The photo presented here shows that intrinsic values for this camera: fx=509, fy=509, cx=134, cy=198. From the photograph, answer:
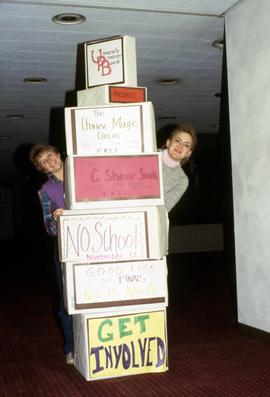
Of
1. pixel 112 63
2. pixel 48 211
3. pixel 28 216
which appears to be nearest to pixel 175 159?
pixel 112 63

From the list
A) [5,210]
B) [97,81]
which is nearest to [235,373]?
[97,81]

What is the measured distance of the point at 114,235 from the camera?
2.80 meters

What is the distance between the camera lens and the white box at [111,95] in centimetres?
287

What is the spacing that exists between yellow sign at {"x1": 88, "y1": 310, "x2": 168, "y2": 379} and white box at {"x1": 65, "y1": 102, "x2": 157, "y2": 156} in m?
0.93

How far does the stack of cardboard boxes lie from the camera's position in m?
2.77

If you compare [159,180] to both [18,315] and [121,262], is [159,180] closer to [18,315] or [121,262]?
Answer: [121,262]

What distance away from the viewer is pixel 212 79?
576cm

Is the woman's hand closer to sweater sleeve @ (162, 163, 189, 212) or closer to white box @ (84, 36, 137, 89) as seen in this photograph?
sweater sleeve @ (162, 163, 189, 212)

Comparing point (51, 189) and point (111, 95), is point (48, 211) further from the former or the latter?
point (111, 95)

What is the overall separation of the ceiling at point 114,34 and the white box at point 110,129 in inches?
A: 43.0

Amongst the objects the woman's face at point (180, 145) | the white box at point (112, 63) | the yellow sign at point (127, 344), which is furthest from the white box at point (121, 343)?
the white box at point (112, 63)

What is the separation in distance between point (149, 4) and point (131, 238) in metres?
1.76

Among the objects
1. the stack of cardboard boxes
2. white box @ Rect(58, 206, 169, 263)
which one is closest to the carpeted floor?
the stack of cardboard boxes

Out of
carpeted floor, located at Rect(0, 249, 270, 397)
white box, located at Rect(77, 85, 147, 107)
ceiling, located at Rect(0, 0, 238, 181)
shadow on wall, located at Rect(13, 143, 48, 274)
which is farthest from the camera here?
shadow on wall, located at Rect(13, 143, 48, 274)
